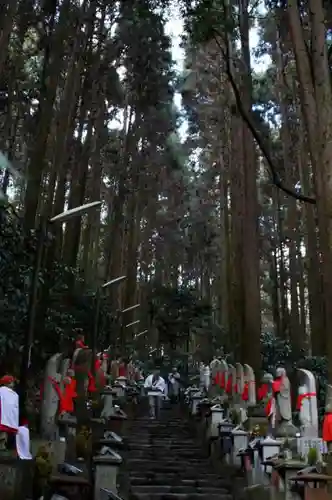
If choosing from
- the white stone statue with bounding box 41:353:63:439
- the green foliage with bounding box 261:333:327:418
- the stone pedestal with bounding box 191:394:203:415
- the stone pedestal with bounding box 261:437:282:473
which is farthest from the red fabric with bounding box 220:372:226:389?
the white stone statue with bounding box 41:353:63:439

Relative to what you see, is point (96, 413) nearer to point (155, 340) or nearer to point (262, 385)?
point (262, 385)

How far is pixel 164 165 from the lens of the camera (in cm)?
3394

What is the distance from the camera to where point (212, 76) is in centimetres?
2892

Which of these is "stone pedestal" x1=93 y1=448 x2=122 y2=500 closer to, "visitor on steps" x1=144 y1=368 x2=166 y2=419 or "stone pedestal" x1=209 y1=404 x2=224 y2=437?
"stone pedestal" x1=209 y1=404 x2=224 y2=437

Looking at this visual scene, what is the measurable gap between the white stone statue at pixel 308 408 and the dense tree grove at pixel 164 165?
122 cm

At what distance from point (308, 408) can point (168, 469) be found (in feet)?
10.2

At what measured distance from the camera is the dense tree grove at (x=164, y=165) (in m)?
9.96

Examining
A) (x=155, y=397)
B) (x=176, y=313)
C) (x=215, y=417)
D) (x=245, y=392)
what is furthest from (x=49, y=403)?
(x=176, y=313)

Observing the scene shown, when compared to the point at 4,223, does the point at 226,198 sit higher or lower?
higher

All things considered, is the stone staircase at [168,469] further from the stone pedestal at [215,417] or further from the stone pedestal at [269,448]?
the stone pedestal at [269,448]

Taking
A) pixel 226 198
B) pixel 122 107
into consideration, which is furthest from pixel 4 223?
pixel 226 198

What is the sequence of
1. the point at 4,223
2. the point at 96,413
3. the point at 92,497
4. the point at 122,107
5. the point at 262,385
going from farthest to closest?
the point at 122,107, the point at 96,413, the point at 262,385, the point at 4,223, the point at 92,497

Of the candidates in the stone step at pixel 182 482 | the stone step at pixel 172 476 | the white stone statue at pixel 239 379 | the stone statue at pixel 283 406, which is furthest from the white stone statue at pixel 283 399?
the white stone statue at pixel 239 379

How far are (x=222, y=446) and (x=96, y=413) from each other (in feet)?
10.2
